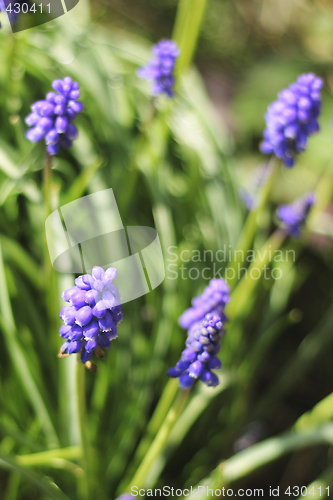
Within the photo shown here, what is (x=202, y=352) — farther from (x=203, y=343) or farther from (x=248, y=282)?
(x=248, y=282)

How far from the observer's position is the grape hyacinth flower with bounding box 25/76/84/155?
1416 mm

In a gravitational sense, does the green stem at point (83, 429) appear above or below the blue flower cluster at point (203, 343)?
below

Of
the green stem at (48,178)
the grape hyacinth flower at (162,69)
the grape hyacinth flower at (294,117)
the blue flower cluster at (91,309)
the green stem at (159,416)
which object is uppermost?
the grape hyacinth flower at (162,69)

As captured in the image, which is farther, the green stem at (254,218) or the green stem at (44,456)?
the green stem at (254,218)

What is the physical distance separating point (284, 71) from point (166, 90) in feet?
7.58

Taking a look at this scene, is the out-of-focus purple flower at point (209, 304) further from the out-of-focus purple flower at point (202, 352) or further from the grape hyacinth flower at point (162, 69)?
the grape hyacinth flower at point (162, 69)

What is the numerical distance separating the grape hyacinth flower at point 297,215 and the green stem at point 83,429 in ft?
4.07

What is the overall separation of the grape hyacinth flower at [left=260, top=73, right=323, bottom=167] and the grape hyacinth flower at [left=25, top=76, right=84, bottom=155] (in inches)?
30.7

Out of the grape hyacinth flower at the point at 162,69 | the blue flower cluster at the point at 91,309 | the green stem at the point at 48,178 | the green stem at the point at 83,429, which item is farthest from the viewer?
the grape hyacinth flower at the point at 162,69

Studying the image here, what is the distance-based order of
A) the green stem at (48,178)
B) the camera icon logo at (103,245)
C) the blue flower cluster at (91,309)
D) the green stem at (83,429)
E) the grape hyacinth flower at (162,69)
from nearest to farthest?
the blue flower cluster at (91,309)
the green stem at (83,429)
the green stem at (48,178)
the camera icon logo at (103,245)
the grape hyacinth flower at (162,69)

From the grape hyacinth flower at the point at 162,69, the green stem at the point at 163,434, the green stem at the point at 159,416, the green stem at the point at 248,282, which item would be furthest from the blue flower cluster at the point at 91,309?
the grape hyacinth flower at the point at 162,69

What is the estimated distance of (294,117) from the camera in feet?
5.55

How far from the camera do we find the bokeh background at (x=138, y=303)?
1.86 m

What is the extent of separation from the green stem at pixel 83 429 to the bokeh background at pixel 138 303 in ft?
0.18
